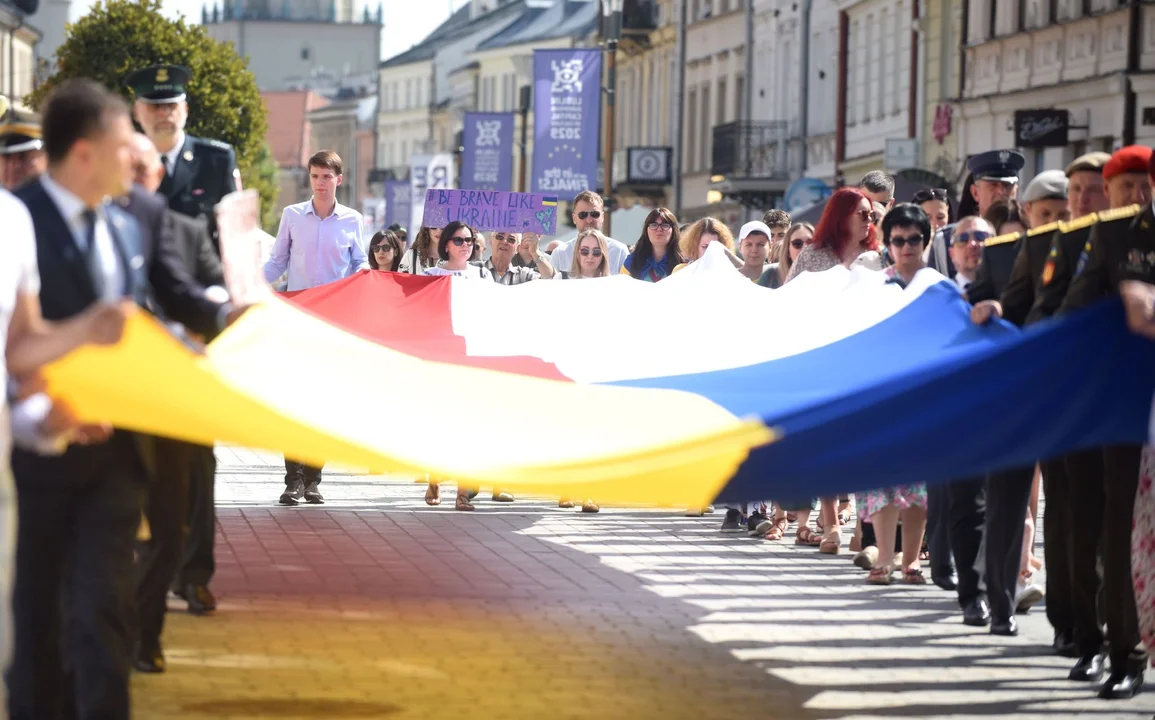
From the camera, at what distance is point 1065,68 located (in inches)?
1436

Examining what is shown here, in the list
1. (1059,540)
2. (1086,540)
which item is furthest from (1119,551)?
(1059,540)

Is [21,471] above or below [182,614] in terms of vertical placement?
above

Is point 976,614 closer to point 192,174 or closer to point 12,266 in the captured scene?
point 192,174

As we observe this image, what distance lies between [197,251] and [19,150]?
30.4 inches

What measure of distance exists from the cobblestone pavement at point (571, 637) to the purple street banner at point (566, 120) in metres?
20.2

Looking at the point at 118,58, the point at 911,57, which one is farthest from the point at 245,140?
the point at 911,57

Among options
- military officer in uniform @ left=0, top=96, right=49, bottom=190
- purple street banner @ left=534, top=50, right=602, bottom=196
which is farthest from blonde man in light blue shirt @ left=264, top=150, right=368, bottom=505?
purple street banner @ left=534, top=50, right=602, bottom=196

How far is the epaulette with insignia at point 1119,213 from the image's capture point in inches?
365

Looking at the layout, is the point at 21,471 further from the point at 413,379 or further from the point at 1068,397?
the point at 1068,397

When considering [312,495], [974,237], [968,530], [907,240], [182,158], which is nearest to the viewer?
[182,158]

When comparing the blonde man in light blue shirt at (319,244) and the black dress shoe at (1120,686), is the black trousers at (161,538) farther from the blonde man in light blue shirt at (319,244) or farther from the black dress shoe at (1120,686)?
the blonde man in light blue shirt at (319,244)

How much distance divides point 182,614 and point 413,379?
2620mm

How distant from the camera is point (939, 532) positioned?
12.9m

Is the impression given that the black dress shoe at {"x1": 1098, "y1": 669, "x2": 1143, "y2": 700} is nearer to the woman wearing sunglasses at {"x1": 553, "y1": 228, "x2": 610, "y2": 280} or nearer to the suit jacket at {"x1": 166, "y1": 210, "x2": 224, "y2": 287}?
the suit jacket at {"x1": 166, "y1": 210, "x2": 224, "y2": 287}
